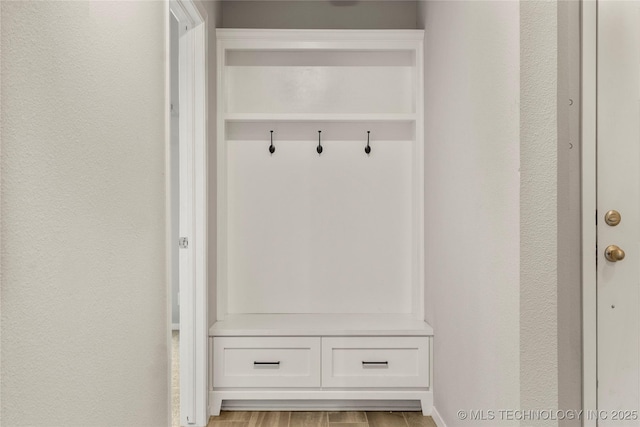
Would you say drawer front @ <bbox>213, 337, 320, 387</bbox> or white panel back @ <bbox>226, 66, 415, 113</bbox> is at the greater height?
white panel back @ <bbox>226, 66, 415, 113</bbox>

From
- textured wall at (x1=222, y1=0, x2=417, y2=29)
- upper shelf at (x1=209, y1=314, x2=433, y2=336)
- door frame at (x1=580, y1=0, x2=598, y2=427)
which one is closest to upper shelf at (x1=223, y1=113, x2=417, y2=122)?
textured wall at (x1=222, y1=0, x2=417, y2=29)

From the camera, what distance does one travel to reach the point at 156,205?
173 centimetres

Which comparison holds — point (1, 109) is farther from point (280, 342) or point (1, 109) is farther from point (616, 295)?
point (280, 342)

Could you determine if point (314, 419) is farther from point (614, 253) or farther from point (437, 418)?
point (614, 253)

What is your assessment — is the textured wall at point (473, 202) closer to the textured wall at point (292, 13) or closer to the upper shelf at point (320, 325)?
the upper shelf at point (320, 325)

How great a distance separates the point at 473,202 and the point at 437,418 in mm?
1268

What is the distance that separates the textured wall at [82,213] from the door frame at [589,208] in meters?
1.47

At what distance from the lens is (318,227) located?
127 inches

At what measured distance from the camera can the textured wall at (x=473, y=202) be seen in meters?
1.78

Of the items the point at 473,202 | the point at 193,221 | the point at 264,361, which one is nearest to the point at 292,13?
the point at 193,221

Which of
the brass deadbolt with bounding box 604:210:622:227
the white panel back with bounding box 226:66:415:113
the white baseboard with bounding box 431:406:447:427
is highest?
the white panel back with bounding box 226:66:415:113

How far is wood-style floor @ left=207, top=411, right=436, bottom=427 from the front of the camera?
273cm

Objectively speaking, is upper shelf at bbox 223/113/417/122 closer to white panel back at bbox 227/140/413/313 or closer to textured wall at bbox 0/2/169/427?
white panel back at bbox 227/140/413/313

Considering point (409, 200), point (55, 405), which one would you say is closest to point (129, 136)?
point (55, 405)
